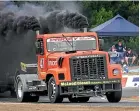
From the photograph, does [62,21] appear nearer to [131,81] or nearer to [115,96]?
[115,96]

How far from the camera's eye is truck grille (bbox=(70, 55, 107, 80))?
1814 cm

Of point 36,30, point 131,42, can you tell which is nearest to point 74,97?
point 36,30

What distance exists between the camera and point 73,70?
1819 centimetres

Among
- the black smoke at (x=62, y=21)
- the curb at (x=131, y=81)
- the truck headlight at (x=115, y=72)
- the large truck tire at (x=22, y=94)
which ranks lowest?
the curb at (x=131, y=81)

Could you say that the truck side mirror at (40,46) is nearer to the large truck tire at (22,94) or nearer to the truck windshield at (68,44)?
the truck windshield at (68,44)

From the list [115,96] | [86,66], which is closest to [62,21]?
[86,66]

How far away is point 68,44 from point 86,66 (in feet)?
4.12

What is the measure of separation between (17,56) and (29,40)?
74cm

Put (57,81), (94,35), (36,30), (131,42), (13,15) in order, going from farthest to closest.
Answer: (131,42)
(13,15)
(36,30)
(94,35)
(57,81)

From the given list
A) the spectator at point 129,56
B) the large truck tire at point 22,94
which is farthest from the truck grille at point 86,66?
the spectator at point 129,56

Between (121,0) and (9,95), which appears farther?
(121,0)

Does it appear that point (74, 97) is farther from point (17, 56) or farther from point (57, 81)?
point (17, 56)

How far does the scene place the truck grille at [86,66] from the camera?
59.5 feet

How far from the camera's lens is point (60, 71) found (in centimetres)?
1820
